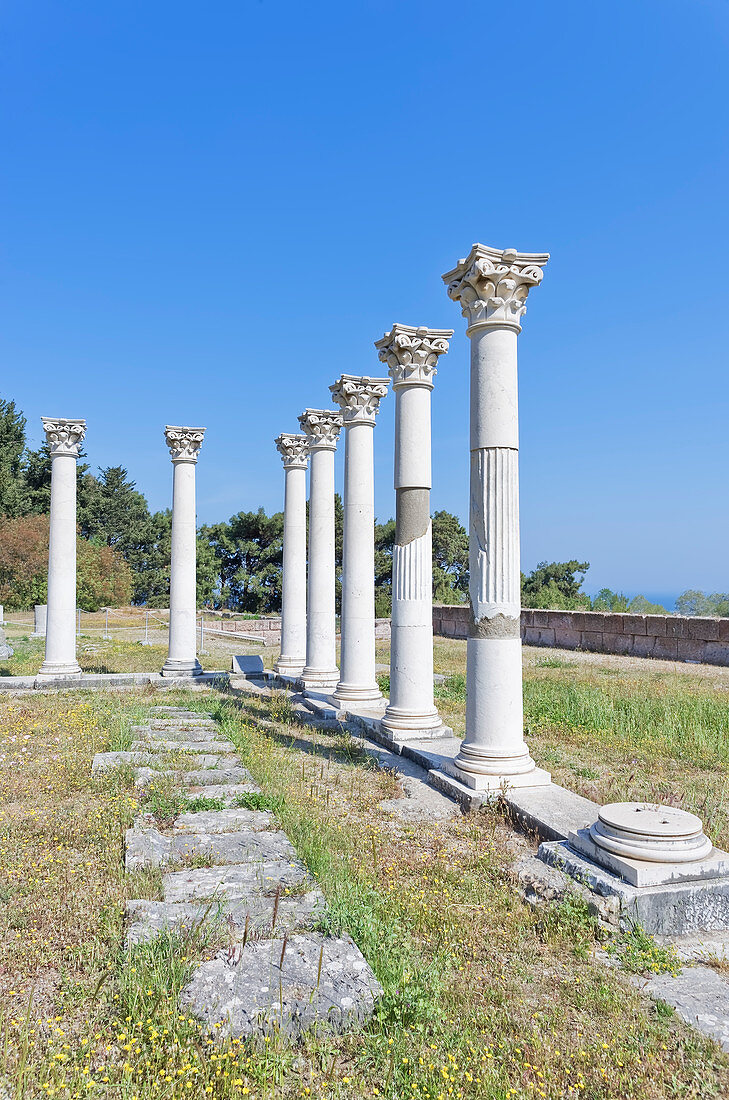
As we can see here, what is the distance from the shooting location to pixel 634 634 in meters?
27.3

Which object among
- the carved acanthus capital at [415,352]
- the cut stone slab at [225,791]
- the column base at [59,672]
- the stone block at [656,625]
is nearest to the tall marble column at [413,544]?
the carved acanthus capital at [415,352]

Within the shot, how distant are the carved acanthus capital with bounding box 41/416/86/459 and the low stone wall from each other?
20.5 metres

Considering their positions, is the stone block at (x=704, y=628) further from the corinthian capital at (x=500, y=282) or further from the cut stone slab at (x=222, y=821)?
the cut stone slab at (x=222, y=821)

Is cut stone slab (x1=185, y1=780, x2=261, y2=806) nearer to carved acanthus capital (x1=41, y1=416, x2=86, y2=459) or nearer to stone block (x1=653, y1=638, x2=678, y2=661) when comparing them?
carved acanthus capital (x1=41, y1=416, x2=86, y2=459)

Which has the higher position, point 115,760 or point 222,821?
point 115,760

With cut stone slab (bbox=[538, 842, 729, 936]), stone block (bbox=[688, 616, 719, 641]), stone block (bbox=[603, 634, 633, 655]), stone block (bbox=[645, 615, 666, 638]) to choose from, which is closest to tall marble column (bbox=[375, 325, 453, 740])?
cut stone slab (bbox=[538, 842, 729, 936])

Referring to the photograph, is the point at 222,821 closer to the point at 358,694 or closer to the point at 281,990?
the point at 281,990

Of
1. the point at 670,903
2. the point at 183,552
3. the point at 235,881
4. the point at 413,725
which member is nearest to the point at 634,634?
the point at 183,552

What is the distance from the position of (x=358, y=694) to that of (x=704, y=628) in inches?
621

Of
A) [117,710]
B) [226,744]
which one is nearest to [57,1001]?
[226,744]

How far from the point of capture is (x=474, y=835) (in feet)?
24.5

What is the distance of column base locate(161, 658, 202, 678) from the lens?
1916cm

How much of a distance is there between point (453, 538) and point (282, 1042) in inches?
2487

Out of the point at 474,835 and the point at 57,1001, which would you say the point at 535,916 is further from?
the point at 57,1001
